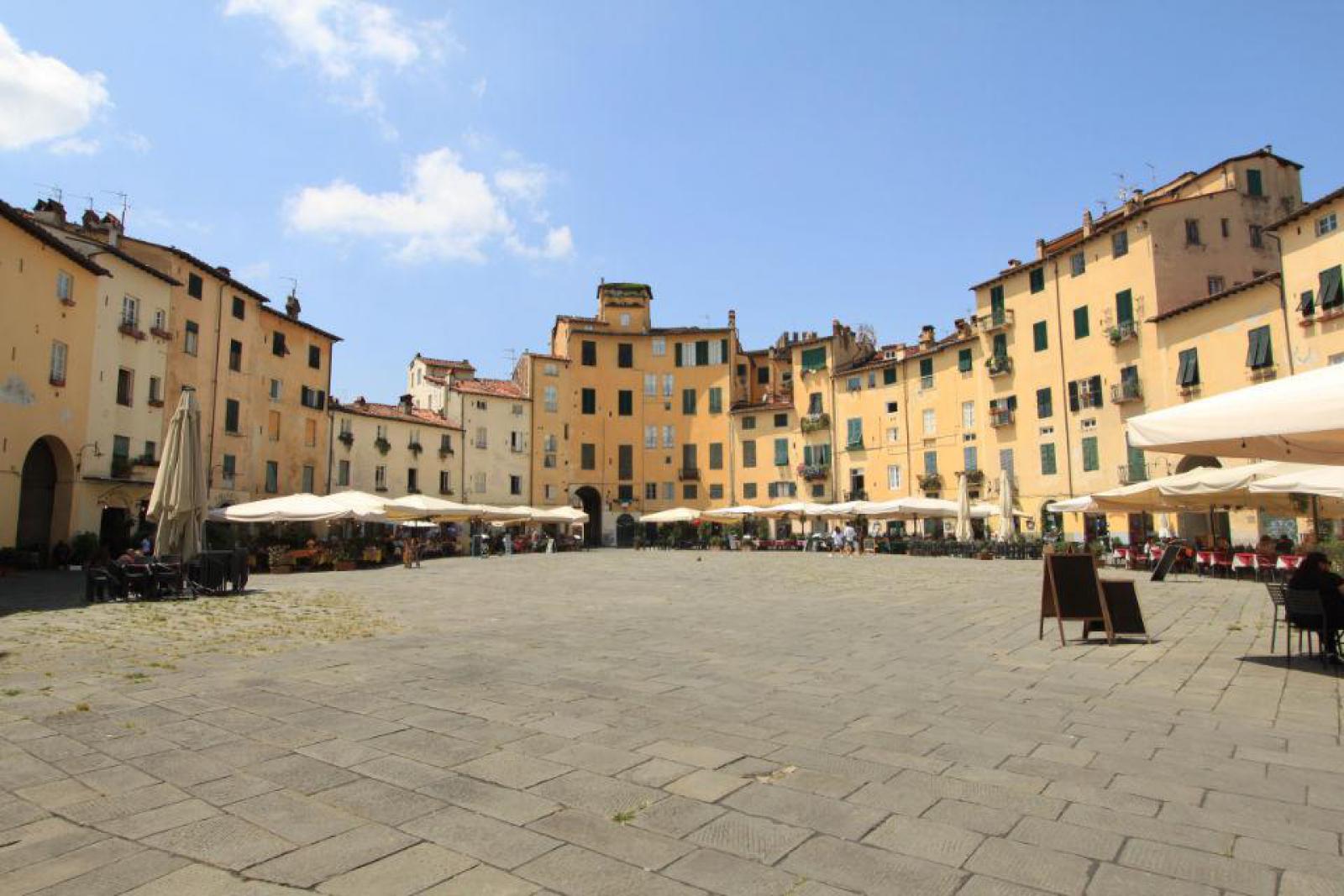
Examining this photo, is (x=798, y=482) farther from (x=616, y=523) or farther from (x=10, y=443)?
(x=10, y=443)

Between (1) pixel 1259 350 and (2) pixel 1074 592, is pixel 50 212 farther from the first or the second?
(1) pixel 1259 350

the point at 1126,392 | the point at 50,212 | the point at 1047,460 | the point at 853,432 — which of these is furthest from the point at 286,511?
the point at 853,432

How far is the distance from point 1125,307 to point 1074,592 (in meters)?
27.9

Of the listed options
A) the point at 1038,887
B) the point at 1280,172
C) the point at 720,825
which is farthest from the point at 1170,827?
the point at 1280,172

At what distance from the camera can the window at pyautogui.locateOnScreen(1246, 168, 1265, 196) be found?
31.1m

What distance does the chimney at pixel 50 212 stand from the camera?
1035 inches

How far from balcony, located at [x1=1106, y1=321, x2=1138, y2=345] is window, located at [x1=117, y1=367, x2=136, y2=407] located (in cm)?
3642

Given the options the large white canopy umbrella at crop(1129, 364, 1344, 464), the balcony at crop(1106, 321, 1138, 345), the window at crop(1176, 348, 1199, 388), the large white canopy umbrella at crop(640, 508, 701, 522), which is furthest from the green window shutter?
the large white canopy umbrella at crop(1129, 364, 1344, 464)

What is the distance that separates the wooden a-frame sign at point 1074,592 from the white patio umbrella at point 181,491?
13132 millimetres

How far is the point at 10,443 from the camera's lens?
791 inches

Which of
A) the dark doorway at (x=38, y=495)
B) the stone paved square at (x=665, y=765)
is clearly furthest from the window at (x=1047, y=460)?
the dark doorway at (x=38, y=495)

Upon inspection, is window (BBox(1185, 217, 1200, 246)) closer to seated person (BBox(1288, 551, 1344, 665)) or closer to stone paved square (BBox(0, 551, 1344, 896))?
stone paved square (BBox(0, 551, 1344, 896))

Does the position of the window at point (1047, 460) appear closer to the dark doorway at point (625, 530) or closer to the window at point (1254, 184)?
the window at point (1254, 184)

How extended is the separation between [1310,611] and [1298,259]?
2311 cm
